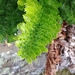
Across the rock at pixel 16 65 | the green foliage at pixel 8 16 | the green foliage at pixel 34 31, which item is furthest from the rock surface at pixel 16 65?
the green foliage at pixel 34 31

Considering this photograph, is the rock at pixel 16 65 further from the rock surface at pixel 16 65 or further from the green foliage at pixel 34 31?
the green foliage at pixel 34 31

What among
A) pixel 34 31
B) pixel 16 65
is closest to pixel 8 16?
pixel 34 31

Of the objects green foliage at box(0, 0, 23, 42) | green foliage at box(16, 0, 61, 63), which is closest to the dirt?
green foliage at box(0, 0, 23, 42)

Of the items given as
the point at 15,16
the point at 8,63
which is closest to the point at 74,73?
the point at 8,63

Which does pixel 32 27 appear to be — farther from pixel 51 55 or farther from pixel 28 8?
pixel 51 55

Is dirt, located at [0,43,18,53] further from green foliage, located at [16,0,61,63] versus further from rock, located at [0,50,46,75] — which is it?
green foliage, located at [16,0,61,63]
